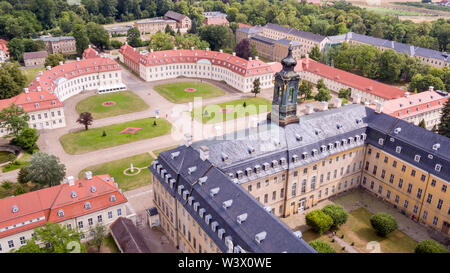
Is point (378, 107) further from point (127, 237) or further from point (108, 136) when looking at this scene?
point (108, 136)

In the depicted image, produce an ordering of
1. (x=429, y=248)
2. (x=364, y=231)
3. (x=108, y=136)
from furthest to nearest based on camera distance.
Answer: (x=108, y=136), (x=364, y=231), (x=429, y=248)

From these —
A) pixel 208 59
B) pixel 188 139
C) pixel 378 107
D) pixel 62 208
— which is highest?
pixel 378 107

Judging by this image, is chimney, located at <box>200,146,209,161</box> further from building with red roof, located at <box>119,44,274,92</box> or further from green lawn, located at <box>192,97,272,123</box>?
building with red roof, located at <box>119,44,274,92</box>

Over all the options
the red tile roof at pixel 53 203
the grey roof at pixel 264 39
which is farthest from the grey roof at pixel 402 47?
the red tile roof at pixel 53 203

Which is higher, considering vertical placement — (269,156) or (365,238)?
(269,156)

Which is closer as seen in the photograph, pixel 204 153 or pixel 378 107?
pixel 204 153

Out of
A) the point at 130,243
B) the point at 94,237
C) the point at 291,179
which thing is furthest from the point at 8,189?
the point at 291,179

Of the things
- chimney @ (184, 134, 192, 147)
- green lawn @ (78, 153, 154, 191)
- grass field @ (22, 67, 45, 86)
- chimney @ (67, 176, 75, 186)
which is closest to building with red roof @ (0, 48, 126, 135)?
grass field @ (22, 67, 45, 86)

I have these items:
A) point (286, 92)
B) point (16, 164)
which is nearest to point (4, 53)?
point (16, 164)
